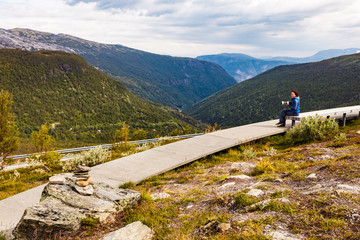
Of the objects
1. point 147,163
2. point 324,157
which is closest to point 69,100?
point 147,163

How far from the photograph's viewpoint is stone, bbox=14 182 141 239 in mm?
3818

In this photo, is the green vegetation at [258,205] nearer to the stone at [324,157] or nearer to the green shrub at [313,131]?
the stone at [324,157]

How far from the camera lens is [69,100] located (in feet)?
408

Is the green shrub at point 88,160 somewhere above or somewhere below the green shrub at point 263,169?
below

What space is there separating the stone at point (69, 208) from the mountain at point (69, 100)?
4059 inches

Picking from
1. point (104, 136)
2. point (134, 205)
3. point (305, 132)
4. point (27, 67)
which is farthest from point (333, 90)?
point (27, 67)

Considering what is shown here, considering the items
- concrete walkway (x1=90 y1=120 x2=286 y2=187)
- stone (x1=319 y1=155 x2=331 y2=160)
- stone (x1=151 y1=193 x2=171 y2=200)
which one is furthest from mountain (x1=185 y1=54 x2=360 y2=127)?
stone (x1=151 y1=193 x2=171 y2=200)

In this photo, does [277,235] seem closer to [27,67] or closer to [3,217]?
[3,217]

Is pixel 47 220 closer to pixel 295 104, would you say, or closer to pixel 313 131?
pixel 313 131

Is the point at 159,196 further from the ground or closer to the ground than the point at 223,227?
closer to the ground

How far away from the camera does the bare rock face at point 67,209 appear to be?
3.81 meters

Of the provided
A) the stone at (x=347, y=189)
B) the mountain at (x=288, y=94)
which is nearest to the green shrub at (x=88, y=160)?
the stone at (x=347, y=189)

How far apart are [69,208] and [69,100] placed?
134m

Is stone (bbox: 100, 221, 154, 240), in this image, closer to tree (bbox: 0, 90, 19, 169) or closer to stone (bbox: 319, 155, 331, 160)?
stone (bbox: 319, 155, 331, 160)
